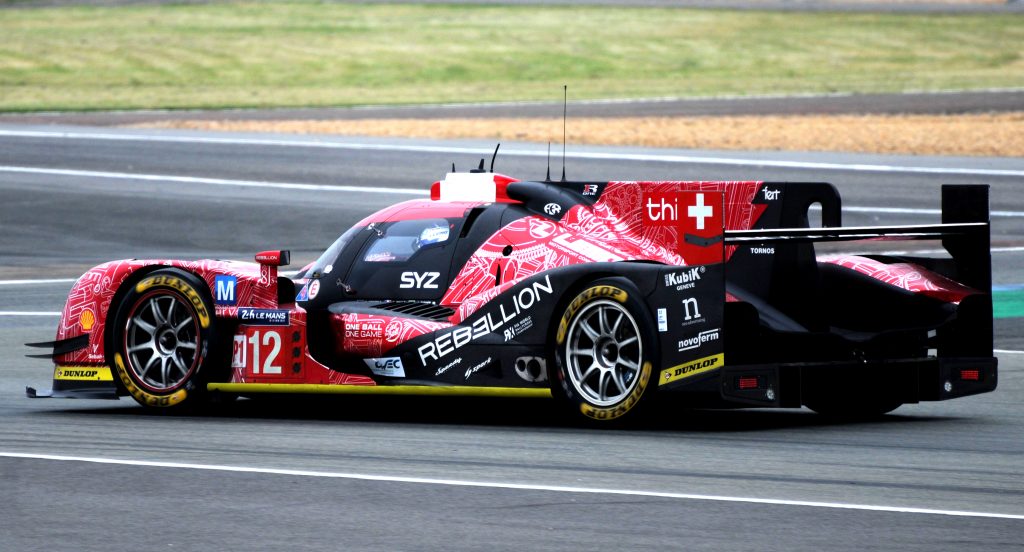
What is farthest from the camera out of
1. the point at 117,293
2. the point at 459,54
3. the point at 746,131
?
the point at 459,54

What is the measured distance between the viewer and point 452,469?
24.8 ft

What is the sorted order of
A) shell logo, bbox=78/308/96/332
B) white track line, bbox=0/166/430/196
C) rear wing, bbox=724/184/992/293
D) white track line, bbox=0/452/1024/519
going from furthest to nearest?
white track line, bbox=0/166/430/196
shell logo, bbox=78/308/96/332
rear wing, bbox=724/184/992/293
white track line, bbox=0/452/1024/519

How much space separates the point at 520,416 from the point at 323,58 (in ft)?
124

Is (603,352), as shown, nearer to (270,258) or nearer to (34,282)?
(270,258)

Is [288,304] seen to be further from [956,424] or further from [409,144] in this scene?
[409,144]

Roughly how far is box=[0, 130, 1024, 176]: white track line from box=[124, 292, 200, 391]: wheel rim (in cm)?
1719

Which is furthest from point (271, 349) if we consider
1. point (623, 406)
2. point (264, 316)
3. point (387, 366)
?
point (623, 406)

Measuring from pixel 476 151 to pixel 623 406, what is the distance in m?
19.9

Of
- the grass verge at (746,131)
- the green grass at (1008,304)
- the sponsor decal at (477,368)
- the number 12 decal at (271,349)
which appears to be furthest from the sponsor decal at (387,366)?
the grass verge at (746,131)

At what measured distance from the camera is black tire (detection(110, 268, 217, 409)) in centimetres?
964

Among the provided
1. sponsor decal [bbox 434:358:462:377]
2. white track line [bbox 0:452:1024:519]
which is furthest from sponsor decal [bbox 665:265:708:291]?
white track line [bbox 0:452:1024:519]

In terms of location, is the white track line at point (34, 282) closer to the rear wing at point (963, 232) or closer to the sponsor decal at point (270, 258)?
the sponsor decal at point (270, 258)

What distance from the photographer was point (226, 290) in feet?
31.7

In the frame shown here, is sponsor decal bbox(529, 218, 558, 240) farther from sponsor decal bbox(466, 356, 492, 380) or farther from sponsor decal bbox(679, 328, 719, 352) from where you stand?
sponsor decal bbox(679, 328, 719, 352)
